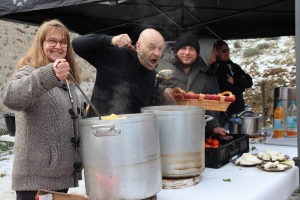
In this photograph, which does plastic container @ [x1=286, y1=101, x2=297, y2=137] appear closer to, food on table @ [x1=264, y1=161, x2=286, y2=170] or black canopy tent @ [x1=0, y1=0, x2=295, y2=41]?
food on table @ [x1=264, y1=161, x2=286, y2=170]

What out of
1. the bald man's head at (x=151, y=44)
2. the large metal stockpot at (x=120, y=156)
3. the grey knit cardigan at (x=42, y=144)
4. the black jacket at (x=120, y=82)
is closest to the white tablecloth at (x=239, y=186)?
the large metal stockpot at (x=120, y=156)

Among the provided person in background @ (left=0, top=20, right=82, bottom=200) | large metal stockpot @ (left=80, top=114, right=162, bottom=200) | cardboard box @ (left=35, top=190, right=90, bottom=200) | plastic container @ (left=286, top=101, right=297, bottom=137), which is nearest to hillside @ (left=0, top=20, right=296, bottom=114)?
plastic container @ (left=286, top=101, right=297, bottom=137)

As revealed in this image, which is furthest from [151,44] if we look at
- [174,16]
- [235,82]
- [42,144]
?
[235,82]

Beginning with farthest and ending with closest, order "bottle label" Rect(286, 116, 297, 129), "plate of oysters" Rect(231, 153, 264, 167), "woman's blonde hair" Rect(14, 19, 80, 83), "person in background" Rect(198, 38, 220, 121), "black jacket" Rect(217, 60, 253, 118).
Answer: "black jacket" Rect(217, 60, 253, 118) < "bottle label" Rect(286, 116, 297, 129) < "person in background" Rect(198, 38, 220, 121) < "plate of oysters" Rect(231, 153, 264, 167) < "woman's blonde hair" Rect(14, 19, 80, 83)

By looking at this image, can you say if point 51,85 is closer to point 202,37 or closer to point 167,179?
point 167,179

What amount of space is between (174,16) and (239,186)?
3167 mm

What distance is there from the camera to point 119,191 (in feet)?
3.83

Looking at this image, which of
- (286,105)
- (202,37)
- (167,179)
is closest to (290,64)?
(202,37)

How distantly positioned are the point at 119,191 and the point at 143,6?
3.11 m

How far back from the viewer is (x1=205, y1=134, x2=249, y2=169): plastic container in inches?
74.7

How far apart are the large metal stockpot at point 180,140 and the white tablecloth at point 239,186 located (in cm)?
10

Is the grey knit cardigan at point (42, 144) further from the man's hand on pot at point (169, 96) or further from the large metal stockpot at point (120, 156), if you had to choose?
the man's hand on pot at point (169, 96)

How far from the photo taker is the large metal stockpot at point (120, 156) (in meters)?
1.13

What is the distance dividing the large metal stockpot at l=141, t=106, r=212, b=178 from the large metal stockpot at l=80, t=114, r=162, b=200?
20 centimetres
